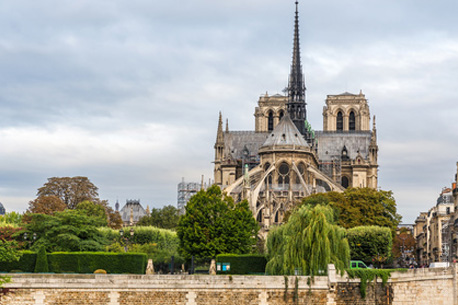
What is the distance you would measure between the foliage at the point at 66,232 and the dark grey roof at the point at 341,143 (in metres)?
76.3

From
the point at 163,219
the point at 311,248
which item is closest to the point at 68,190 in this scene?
the point at 163,219

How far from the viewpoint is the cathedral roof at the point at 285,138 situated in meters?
120

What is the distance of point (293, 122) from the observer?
440 ft

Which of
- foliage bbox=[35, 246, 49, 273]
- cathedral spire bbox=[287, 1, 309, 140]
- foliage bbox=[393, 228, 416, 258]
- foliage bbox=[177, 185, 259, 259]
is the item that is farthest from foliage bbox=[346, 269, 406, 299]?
cathedral spire bbox=[287, 1, 309, 140]

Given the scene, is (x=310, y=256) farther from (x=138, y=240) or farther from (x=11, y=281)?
(x=138, y=240)

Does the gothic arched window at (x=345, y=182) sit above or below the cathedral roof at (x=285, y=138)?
below

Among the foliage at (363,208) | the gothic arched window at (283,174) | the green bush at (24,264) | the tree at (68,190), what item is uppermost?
the gothic arched window at (283,174)

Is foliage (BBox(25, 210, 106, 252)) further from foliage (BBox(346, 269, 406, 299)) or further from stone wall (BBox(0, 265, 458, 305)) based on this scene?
foliage (BBox(346, 269, 406, 299))

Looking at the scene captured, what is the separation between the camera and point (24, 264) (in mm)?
48188

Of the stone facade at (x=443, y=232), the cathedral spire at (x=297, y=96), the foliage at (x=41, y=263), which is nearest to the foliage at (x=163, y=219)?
the stone facade at (x=443, y=232)

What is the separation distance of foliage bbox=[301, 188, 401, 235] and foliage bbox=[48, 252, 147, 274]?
2692cm

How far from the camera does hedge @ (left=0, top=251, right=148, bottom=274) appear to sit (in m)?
48.2

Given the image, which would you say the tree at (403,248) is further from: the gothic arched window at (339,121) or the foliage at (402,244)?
the gothic arched window at (339,121)

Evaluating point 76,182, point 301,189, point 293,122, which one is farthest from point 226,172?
point 76,182
